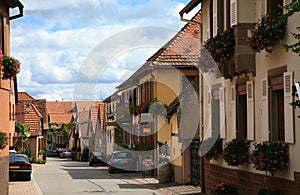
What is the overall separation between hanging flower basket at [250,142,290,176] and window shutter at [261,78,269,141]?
115 centimetres

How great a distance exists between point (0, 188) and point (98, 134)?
46203 mm

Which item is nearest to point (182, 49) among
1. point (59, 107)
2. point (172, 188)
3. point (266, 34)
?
point (172, 188)

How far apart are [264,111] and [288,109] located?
64.6 inches

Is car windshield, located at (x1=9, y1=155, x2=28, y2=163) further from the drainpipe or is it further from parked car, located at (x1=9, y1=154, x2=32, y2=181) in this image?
the drainpipe

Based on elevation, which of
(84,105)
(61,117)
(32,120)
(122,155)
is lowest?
(122,155)

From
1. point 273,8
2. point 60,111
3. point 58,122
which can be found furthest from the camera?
point 60,111

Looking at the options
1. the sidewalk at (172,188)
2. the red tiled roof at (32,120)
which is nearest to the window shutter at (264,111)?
the sidewalk at (172,188)

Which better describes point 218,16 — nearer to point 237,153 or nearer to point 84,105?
point 237,153

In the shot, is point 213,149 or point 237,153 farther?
point 213,149

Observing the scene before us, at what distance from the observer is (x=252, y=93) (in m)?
16.1

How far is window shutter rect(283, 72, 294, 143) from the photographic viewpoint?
13336mm

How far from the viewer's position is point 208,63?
18453 millimetres

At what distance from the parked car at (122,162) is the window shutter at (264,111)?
85.1ft

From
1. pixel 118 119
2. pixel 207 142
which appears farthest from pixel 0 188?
pixel 118 119
